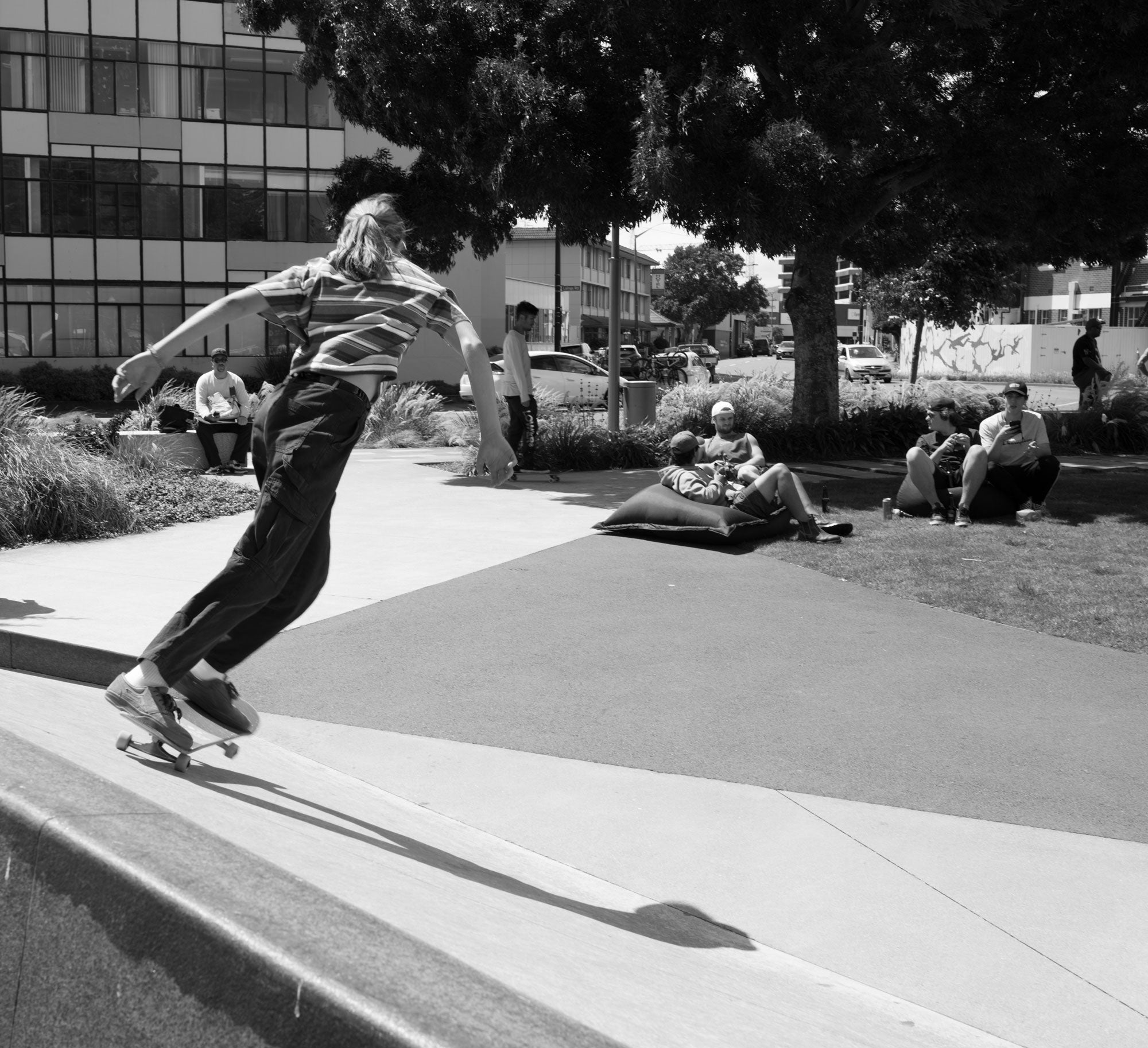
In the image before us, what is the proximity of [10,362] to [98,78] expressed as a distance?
9.24 metres

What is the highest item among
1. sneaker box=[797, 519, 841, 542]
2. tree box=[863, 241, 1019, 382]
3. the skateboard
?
tree box=[863, 241, 1019, 382]

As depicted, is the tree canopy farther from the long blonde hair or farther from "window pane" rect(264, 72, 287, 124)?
"window pane" rect(264, 72, 287, 124)

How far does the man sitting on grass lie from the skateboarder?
6248 mm

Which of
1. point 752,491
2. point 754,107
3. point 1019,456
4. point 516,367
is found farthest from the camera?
point 754,107

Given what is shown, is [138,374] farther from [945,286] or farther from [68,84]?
[68,84]

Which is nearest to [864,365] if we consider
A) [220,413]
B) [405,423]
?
[405,423]

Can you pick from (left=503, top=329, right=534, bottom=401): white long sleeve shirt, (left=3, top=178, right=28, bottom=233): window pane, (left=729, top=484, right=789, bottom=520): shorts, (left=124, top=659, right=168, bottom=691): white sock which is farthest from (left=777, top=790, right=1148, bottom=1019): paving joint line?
(left=3, top=178, right=28, bottom=233): window pane

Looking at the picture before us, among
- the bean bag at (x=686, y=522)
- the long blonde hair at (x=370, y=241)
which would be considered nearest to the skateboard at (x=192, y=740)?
the long blonde hair at (x=370, y=241)

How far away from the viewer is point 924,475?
1137 cm

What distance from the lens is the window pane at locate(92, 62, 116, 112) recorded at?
128 feet

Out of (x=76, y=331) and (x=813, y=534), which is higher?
(x=76, y=331)

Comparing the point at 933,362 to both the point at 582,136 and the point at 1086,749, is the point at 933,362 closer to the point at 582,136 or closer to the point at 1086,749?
the point at 582,136

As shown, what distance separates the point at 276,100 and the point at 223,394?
28314 millimetres

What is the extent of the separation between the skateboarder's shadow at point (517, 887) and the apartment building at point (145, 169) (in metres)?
36.1
